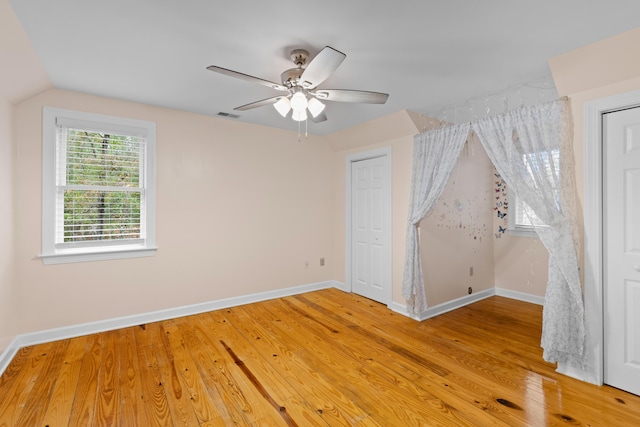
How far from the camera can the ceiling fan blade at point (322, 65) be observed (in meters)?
1.71

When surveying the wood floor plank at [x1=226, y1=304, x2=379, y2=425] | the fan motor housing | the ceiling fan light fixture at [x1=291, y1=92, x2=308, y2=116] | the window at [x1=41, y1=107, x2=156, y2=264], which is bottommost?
the wood floor plank at [x1=226, y1=304, x2=379, y2=425]

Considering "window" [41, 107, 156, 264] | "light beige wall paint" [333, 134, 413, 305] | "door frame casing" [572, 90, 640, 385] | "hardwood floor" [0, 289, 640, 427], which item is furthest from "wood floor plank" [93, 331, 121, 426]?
"door frame casing" [572, 90, 640, 385]

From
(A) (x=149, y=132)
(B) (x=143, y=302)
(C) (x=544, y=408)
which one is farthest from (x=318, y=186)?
(C) (x=544, y=408)

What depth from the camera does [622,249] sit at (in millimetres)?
2209

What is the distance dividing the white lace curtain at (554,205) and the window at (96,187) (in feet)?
12.4

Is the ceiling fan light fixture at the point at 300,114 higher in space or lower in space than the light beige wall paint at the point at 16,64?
lower

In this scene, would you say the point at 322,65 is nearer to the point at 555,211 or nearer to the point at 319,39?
the point at 319,39

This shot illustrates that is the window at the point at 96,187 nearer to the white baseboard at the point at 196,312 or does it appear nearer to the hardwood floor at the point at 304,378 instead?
the white baseboard at the point at 196,312

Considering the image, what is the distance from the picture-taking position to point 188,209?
12.3 feet

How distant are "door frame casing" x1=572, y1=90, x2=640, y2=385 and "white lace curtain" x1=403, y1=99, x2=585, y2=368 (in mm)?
73

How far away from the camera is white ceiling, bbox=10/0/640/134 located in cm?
172

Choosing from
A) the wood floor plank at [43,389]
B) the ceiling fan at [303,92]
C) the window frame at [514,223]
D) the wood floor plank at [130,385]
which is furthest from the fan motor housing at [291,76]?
the window frame at [514,223]

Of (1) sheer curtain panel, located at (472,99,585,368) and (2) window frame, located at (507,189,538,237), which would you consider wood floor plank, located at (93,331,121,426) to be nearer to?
(1) sheer curtain panel, located at (472,99,585,368)

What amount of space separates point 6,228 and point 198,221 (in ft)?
5.51
